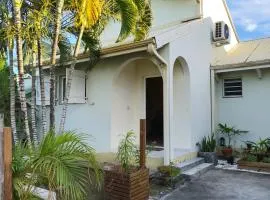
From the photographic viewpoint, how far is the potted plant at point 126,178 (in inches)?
240

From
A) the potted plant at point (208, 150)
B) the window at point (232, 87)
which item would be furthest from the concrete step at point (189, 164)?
the window at point (232, 87)

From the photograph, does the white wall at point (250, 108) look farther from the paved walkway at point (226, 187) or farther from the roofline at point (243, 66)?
the paved walkway at point (226, 187)

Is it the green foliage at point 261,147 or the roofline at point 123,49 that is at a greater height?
the roofline at point 123,49

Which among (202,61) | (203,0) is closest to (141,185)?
(202,61)

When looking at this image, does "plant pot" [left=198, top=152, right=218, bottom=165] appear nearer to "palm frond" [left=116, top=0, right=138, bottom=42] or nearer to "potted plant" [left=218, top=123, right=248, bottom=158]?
"potted plant" [left=218, top=123, right=248, bottom=158]

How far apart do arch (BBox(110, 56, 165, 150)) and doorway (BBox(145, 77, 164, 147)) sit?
1.30 metres

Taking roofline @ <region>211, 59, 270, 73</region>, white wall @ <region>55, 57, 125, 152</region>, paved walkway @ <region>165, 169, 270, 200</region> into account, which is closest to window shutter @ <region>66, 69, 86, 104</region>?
white wall @ <region>55, 57, 125, 152</region>

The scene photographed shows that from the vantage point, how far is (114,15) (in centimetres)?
876

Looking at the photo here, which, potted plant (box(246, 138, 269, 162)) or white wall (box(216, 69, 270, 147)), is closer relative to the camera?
potted plant (box(246, 138, 269, 162))

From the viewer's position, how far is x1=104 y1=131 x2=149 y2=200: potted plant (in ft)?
20.0

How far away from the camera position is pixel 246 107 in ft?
38.3

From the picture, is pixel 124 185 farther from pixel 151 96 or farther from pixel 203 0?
pixel 203 0

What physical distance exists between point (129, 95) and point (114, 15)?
3.50 meters

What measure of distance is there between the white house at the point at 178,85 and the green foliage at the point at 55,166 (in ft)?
16.4
